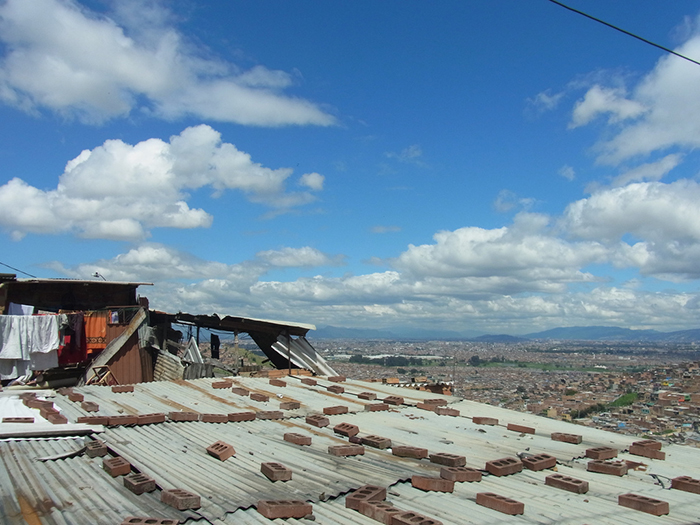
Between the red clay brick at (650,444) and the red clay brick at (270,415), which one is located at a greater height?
the red clay brick at (270,415)

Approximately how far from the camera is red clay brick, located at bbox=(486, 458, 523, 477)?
5766mm

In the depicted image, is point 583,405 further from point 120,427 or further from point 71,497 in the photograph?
point 71,497

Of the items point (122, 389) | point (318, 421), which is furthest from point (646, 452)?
point (122, 389)

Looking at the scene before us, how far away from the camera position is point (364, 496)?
14.9 ft

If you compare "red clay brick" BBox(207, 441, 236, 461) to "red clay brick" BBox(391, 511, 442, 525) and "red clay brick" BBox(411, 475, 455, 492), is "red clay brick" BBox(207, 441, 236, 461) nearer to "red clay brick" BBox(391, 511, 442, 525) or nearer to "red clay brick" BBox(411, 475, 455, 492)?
"red clay brick" BBox(411, 475, 455, 492)

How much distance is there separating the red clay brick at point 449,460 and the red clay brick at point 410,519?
187 cm

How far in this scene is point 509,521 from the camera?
430 centimetres

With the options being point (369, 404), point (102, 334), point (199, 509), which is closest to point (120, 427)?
point (199, 509)

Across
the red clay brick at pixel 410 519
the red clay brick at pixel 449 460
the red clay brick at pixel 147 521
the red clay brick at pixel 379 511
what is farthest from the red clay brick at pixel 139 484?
the red clay brick at pixel 449 460

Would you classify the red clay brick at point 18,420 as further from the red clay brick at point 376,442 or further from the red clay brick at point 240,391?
the red clay brick at point 376,442

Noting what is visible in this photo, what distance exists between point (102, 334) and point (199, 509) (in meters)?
14.1

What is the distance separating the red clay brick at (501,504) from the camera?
14.7 feet

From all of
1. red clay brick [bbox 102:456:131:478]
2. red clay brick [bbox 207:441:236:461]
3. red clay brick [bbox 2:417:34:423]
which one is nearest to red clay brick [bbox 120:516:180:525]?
red clay brick [bbox 102:456:131:478]

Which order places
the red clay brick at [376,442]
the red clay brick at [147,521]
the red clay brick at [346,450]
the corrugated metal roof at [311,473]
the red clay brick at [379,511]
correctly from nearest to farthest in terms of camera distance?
the red clay brick at [147,521], the red clay brick at [379,511], the corrugated metal roof at [311,473], the red clay brick at [346,450], the red clay brick at [376,442]
